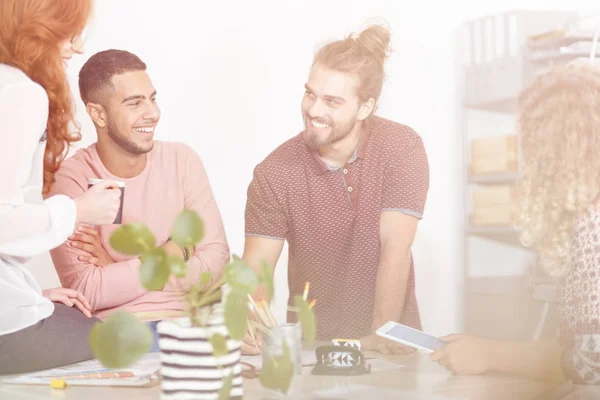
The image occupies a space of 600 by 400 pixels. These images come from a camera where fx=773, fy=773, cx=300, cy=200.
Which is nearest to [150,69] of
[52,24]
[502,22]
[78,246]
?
[52,24]

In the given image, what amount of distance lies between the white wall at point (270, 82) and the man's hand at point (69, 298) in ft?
0.49

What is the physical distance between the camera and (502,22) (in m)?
2.41

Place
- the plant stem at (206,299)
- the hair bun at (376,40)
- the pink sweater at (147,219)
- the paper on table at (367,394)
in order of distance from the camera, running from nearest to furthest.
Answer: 1. the plant stem at (206,299)
2. the paper on table at (367,394)
3. the pink sweater at (147,219)
4. the hair bun at (376,40)

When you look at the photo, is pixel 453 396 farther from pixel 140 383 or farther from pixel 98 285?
pixel 98 285

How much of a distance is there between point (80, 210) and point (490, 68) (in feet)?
4.85

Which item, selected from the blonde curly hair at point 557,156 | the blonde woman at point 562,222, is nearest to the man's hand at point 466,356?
the blonde woman at point 562,222

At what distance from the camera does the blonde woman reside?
135cm

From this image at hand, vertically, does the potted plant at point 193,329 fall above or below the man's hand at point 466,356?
above

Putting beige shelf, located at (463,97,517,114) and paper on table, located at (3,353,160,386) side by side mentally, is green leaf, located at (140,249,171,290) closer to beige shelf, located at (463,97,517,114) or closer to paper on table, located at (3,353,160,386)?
paper on table, located at (3,353,160,386)

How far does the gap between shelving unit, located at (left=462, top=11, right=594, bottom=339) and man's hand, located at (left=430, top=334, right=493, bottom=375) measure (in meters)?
1.05

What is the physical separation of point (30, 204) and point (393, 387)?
2.42ft

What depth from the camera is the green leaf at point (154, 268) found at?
97 cm

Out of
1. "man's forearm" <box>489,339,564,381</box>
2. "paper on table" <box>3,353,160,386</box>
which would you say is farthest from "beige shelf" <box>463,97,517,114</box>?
"paper on table" <box>3,353,160,386</box>

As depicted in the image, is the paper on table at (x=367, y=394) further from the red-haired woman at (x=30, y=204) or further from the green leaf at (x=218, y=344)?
the red-haired woman at (x=30, y=204)
